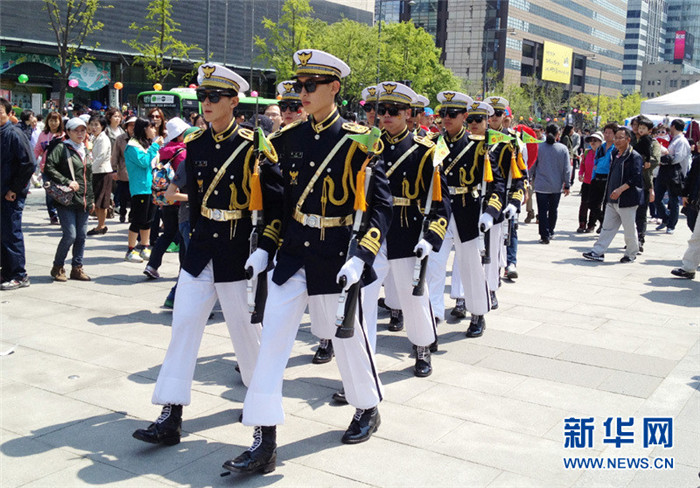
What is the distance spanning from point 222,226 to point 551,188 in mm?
10264

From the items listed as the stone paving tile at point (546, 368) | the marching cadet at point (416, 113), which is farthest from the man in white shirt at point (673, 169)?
the stone paving tile at point (546, 368)

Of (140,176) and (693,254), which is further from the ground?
(140,176)

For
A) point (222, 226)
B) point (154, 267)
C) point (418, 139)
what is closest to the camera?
point (222, 226)

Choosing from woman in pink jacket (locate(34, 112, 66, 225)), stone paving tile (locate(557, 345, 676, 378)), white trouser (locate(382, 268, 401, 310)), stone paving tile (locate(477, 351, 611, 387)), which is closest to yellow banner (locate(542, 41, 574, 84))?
woman in pink jacket (locate(34, 112, 66, 225))

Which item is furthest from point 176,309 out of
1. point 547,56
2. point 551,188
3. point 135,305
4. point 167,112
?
point 547,56

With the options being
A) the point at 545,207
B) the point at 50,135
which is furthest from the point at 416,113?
the point at 50,135

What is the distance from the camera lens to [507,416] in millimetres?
5418

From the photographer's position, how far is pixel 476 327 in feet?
25.0

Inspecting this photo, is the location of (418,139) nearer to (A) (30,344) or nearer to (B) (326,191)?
(B) (326,191)

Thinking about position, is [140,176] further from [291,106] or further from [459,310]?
[459,310]

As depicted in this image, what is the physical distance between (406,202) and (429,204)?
1.11 ft

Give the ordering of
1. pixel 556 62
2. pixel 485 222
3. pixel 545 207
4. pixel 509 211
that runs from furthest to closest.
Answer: pixel 556 62 < pixel 545 207 < pixel 509 211 < pixel 485 222

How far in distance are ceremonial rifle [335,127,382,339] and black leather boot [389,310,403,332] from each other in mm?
3190

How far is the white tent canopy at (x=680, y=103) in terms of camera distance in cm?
1677
